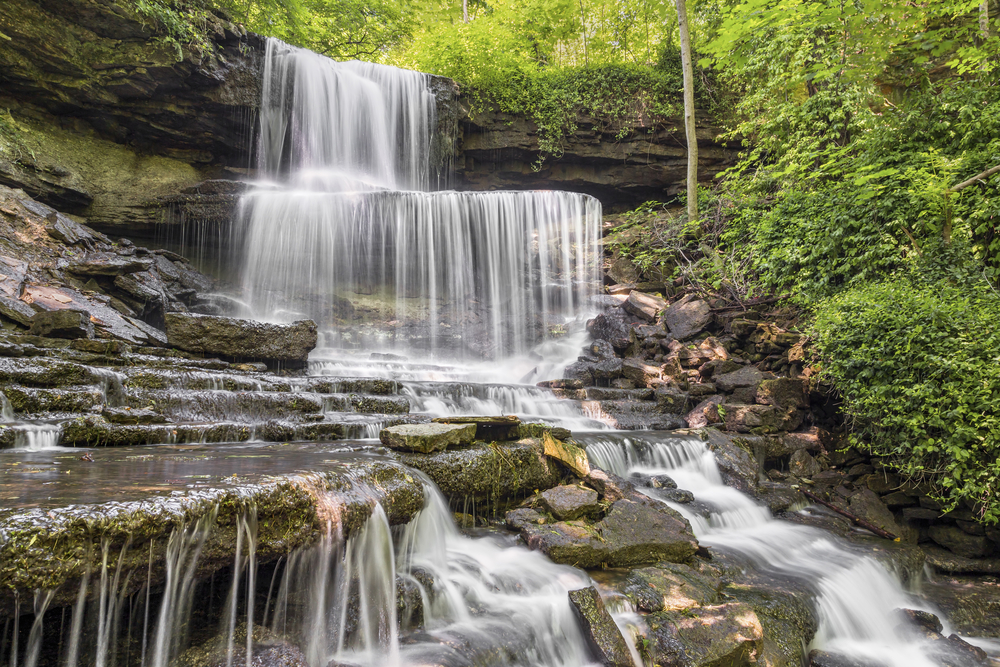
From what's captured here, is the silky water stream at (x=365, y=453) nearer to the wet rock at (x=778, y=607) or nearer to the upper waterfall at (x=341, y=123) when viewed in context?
the upper waterfall at (x=341, y=123)

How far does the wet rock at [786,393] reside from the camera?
773 cm

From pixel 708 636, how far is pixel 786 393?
18.4 ft

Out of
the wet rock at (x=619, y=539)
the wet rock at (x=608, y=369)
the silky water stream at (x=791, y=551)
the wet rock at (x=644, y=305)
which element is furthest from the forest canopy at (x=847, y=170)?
the wet rock at (x=619, y=539)

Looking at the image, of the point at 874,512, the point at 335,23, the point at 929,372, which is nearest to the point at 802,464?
the point at 874,512

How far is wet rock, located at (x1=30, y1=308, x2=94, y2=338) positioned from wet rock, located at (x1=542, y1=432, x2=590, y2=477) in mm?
6445

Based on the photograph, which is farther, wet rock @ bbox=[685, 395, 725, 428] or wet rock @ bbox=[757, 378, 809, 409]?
wet rock @ bbox=[685, 395, 725, 428]

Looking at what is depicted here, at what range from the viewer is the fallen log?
5684 millimetres

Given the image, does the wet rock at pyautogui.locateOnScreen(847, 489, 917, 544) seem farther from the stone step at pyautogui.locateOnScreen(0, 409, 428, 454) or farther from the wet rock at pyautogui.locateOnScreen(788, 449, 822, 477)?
the stone step at pyautogui.locateOnScreen(0, 409, 428, 454)

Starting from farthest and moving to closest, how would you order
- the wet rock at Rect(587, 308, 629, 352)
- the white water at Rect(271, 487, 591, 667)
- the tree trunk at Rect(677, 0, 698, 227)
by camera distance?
the tree trunk at Rect(677, 0, 698, 227)
the wet rock at Rect(587, 308, 629, 352)
the white water at Rect(271, 487, 591, 667)

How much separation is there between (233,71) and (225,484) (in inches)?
528

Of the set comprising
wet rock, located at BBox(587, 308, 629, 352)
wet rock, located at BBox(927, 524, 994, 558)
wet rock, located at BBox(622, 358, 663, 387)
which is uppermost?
wet rock, located at BBox(587, 308, 629, 352)

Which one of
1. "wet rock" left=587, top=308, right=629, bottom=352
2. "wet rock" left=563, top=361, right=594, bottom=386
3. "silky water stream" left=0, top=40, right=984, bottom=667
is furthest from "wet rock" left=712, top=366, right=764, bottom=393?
"wet rock" left=587, top=308, right=629, bottom=352

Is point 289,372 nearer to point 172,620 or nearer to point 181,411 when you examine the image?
Answer: point 181,411

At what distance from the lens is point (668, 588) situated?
12.5ft
